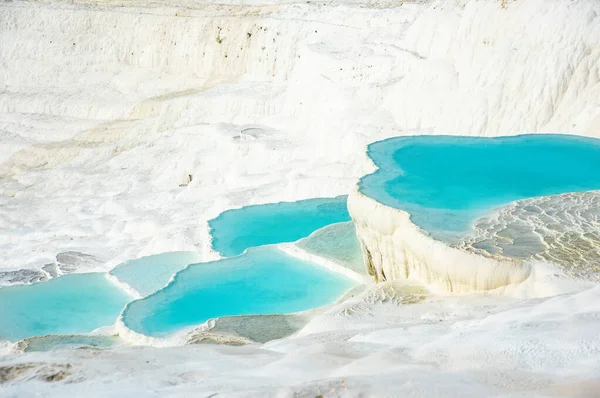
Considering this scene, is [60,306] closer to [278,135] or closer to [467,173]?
[467,173]

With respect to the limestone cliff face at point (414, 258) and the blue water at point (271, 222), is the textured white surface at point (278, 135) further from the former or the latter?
the blue water at point (271, 222)

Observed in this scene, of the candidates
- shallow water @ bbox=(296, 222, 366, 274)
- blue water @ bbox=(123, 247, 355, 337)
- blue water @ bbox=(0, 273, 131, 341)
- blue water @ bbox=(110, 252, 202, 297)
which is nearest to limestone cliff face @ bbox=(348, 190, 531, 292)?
shallow water @ bbox=(296, 222, 366, 274)

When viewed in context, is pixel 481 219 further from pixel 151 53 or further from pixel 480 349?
pixel 151 53

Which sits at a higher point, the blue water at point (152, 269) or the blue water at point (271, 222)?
the blue water at point (271, 222)

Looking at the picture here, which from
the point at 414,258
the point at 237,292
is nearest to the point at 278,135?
the point at 237,292

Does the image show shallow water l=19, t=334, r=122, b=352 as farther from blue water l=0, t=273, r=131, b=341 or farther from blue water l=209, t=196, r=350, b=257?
blue water l=209, t=196, r=350, b=257

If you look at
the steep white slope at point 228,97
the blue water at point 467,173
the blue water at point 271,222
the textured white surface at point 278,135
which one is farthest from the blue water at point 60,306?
the blue water at point 467,173
